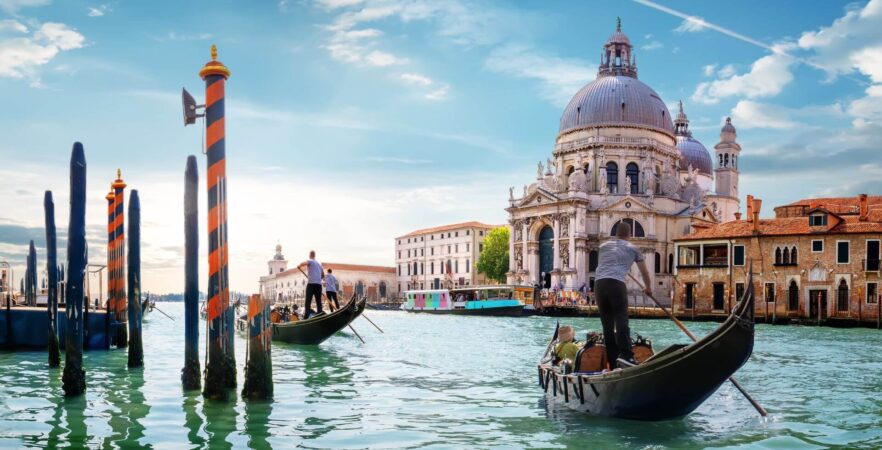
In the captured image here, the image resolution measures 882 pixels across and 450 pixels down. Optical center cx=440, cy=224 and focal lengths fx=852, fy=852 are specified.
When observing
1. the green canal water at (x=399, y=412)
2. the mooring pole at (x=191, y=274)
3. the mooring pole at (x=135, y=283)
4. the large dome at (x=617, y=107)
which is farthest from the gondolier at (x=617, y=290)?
the large dome at (x=617, y=107)

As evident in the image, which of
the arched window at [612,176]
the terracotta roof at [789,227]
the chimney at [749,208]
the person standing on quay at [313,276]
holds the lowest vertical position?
the person standing on quay at [313,276]

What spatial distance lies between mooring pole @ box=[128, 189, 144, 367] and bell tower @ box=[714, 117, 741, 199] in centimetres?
5750

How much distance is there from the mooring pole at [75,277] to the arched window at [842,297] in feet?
92.5

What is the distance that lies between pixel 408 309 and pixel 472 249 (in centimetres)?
2264

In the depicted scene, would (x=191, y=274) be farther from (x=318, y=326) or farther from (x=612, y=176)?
(x=612, y=176)

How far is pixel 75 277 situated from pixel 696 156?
62225 mm

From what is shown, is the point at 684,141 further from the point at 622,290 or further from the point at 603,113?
the point at 622,290

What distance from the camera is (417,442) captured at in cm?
673

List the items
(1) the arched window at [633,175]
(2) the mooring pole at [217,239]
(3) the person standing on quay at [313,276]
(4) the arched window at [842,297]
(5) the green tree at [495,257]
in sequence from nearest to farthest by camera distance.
A: (2) the mooring pole at [217,239] → (3) the person standing on quay at [313,276] → (4) the arched window at [842,297] → (1) the arched window at [633,175] → (5) the green tree at [495,257]

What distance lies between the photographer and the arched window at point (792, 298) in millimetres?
32094

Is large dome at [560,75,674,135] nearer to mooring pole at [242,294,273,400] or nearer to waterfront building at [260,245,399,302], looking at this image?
waterfront building at [260,245,399,302]

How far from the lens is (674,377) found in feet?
22.8

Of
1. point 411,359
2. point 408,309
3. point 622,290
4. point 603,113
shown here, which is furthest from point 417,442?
point 603,113

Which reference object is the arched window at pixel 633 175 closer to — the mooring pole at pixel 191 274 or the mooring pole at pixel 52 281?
the mooring pole at pixel 52 281
